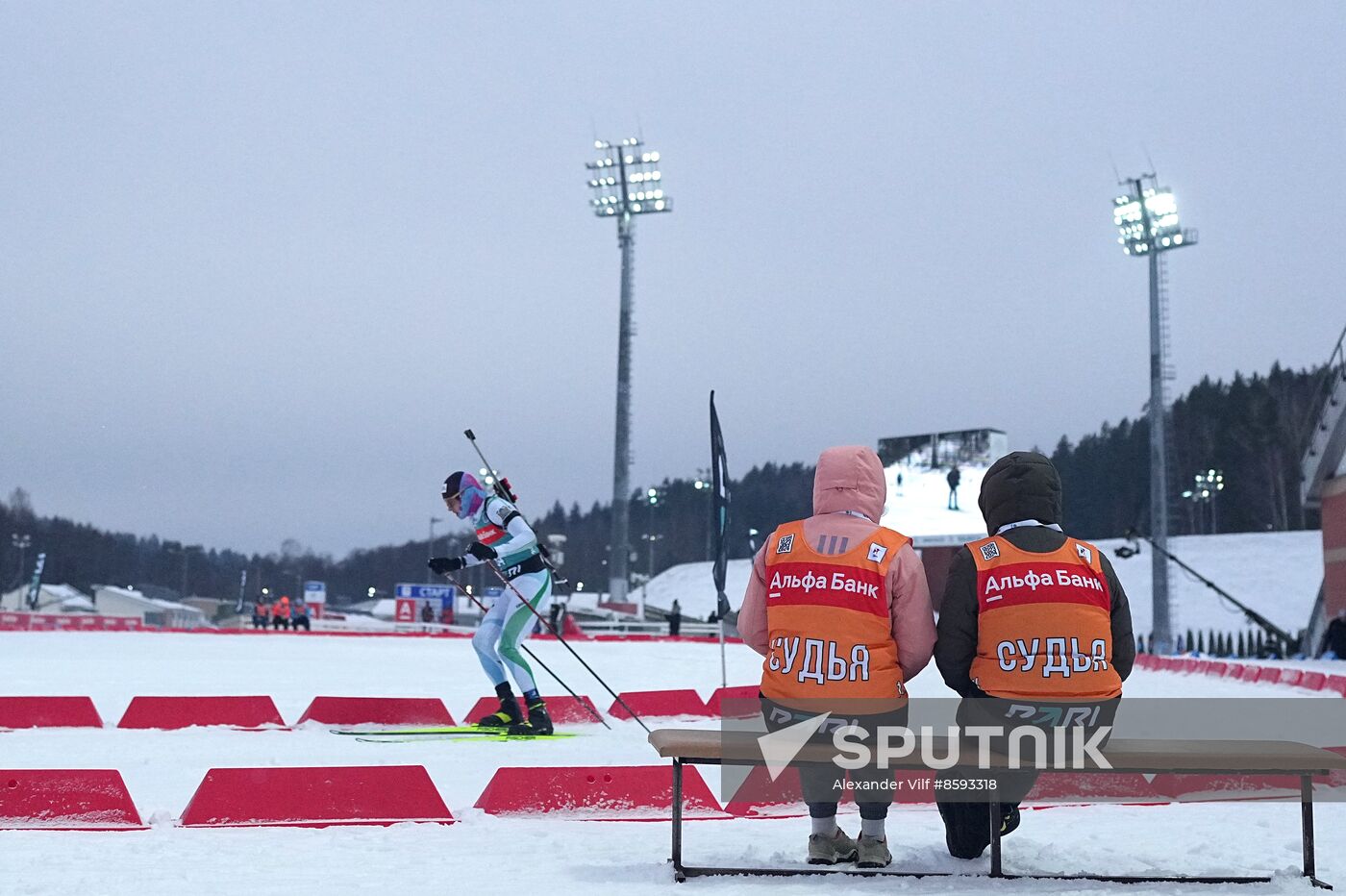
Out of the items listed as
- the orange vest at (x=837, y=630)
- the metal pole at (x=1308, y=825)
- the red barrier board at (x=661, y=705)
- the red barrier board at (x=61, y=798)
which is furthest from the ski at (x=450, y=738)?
the metal pole at (x=1308, y=825)

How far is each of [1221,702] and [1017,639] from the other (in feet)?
38.1

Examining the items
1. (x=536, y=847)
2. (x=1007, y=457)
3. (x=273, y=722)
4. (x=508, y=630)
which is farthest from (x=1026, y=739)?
(x=273, y=722)

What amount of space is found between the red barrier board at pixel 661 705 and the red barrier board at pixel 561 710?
56cm

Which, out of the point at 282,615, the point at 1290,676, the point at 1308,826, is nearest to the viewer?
the point at 1308,826

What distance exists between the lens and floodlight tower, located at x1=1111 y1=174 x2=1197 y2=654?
3297 centimetres

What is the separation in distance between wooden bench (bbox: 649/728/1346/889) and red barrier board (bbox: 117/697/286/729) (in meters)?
6.72

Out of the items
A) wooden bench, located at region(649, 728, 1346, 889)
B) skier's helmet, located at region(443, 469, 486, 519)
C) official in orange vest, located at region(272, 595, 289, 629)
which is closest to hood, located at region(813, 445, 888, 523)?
wooden bench, located at region(649, 728, 1346, 889)

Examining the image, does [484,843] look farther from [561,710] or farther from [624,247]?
[624,247]

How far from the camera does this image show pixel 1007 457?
468cm

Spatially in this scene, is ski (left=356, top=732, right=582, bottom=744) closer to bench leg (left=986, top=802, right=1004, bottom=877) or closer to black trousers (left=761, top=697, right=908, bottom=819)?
black trousers (left=761, top=697, right=908, bottom=819)

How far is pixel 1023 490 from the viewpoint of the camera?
456 centimetres

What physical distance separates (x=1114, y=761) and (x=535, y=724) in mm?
5830

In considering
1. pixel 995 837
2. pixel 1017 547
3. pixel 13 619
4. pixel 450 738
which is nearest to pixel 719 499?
pixel 450 738

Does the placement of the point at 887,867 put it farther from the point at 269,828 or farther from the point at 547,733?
the point at 547,733
